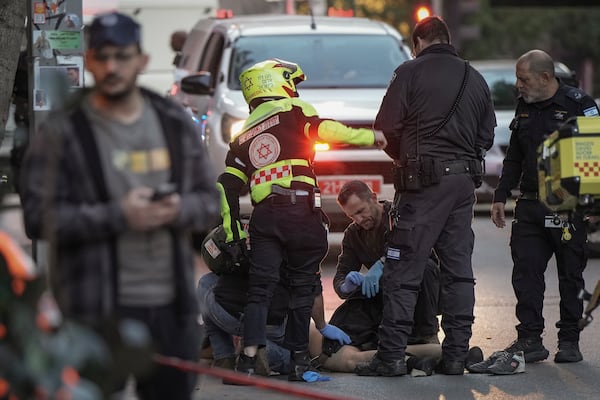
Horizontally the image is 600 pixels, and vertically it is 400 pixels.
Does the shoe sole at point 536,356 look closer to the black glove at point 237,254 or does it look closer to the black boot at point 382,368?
the black boot at point 382,368

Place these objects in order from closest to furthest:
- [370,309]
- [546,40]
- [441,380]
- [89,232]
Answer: [89,232], [441,380], [370,309], [546,40]

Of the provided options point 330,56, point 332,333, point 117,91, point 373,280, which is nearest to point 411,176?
point 373,280

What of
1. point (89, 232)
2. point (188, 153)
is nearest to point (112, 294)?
point (89, 232)

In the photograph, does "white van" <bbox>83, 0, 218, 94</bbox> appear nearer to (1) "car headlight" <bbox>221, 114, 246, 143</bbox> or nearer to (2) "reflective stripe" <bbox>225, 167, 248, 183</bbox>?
(1) "car headlight" <bbox>221, 114, 246, 143</bbox>

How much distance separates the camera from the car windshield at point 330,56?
13.2 meters

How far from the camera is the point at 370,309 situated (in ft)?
28.5

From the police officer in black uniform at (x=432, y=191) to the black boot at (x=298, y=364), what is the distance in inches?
12.6

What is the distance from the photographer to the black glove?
328 inches

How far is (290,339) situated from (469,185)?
1.31 meters

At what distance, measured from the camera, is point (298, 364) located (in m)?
8.20

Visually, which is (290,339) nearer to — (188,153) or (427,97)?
(427,97)

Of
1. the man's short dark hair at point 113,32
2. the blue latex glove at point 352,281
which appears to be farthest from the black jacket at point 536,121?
the man's short dark hair at point 113,32

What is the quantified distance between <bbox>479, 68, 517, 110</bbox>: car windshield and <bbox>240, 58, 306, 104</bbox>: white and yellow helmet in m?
10.2

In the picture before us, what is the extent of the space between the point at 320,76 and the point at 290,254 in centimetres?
525
